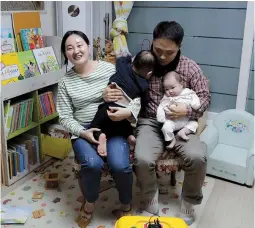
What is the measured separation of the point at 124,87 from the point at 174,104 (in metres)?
0.30

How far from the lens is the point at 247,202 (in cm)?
215

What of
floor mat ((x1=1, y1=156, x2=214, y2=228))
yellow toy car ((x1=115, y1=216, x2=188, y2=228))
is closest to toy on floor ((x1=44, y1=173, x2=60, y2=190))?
floor mat ((x1=1, y1=156, x2=214, y2=228))

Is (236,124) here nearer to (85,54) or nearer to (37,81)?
(85,54)

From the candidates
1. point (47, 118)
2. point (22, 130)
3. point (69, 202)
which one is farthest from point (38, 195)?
point (47, 118)

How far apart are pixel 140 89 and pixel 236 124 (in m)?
1.05

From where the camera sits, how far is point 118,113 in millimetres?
1802

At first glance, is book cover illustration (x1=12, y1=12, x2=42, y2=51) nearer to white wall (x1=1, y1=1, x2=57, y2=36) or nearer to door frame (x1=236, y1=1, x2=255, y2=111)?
white wall (x1=1, y1=1, x2=57, y2=36)

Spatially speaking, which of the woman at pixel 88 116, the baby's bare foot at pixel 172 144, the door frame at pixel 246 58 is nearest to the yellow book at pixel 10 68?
the woman at pixel 88 116

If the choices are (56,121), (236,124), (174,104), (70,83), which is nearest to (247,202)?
(236,124)

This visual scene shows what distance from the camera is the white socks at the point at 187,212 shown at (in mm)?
1925

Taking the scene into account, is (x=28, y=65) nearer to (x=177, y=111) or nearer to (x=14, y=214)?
(x=14, y=214)

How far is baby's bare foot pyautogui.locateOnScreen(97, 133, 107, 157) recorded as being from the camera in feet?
5.86

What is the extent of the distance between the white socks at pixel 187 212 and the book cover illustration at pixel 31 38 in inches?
60.4

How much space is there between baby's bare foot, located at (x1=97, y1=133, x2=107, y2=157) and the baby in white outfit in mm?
340
